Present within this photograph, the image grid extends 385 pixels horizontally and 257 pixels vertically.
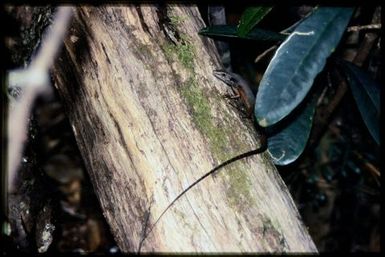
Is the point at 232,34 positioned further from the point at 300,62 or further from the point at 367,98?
the point at 367,98

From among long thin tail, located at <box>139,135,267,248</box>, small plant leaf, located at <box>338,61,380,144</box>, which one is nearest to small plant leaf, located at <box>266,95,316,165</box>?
long thin tail, located at <box>139,135,267,248</box>

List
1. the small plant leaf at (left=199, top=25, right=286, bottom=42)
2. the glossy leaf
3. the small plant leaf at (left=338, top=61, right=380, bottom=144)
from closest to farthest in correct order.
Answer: the glossy leaf
the small plant leaf at (left=338, top=61, right=380, bottom=144)
the small plant leaf at (left=199, top=25, right=286, bottom=42)

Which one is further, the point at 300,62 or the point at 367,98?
the point at 367,98

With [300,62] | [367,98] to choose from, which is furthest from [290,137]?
[300,62]

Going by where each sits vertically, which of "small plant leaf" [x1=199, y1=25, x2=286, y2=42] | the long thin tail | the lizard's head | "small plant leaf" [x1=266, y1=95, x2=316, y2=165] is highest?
"small plant leaf" [x1=199, y1=25, x2=286, y2=42]

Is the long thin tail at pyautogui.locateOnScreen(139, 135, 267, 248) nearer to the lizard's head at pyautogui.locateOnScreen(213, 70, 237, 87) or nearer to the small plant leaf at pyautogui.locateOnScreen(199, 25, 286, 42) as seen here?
the lizard's head at pyautogui.locateOnScreen(213, 70, 237, 87)

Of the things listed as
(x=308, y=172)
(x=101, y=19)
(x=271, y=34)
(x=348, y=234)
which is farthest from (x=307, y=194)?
(x=101, y=19)

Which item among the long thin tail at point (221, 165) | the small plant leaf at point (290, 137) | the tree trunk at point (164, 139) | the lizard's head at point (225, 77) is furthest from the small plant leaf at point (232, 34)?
the long thin tail at point (221, 165)
